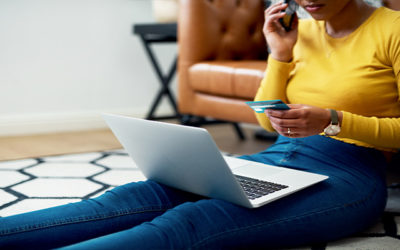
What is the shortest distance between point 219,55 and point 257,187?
5.03 ft


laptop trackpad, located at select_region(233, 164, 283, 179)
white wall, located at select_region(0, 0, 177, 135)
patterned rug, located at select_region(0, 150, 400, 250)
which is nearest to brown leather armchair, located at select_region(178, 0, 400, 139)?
patterned rug, located at select_region(0, 150, 400, 250)

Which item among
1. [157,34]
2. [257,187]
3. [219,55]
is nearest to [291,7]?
[257,187]

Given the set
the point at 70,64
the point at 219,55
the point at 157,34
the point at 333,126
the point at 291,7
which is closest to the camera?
the point at 333,126

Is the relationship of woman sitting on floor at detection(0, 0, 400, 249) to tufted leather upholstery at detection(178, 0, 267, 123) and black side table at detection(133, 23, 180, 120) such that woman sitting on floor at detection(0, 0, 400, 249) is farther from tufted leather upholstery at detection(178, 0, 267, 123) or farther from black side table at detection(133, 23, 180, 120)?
black side table at detection(133, 23, 180, 120)

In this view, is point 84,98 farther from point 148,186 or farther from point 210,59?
point 148,186

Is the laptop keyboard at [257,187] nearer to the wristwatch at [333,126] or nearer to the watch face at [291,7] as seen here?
the wristwatch at [333,126]

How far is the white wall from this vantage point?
275 cm

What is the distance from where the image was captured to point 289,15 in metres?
1.26

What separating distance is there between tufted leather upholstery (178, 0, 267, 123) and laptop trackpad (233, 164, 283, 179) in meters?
0.97

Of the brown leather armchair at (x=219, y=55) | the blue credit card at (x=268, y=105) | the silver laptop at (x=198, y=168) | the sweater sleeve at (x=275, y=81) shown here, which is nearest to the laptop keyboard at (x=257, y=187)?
the silver laptop at (x=198, y=168)

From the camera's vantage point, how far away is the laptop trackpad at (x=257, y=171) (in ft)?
3.51

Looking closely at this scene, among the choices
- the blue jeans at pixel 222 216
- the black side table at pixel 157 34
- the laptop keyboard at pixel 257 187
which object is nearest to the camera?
the blue jeans at pixel 222 216

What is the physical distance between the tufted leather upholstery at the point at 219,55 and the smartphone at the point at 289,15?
80cm

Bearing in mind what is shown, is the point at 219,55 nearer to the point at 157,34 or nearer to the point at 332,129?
the point at 157,34
